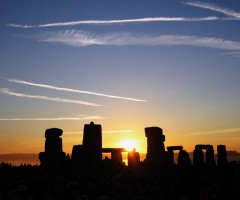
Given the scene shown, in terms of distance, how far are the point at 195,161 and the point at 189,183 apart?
17956mm

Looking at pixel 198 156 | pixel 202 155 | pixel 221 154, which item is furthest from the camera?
pixel 221 154

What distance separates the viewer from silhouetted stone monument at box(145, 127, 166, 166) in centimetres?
3325

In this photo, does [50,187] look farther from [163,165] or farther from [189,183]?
[163,165]

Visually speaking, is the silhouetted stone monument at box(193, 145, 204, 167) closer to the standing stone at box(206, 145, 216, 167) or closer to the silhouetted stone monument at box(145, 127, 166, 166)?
the standing stone at box(206, 145, 216, 167)

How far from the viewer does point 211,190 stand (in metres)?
16.8

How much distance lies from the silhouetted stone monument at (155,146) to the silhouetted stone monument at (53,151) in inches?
284

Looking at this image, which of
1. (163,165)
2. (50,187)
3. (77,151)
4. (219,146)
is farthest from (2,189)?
(219,146)

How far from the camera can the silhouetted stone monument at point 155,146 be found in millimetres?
33250

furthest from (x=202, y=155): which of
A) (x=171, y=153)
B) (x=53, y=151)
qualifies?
(x=53, y=151)

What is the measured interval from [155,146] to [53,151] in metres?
8.49

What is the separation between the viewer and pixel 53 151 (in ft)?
102

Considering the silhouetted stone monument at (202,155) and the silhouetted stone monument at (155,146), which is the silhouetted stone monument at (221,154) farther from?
the silhouetted stone monument at (155,146)

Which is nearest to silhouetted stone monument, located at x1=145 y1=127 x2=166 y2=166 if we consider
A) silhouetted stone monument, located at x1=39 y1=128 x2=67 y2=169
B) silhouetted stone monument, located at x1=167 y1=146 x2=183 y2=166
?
silhouetted stone monument, located at x1=167 y1=146 x2=183 y2=166

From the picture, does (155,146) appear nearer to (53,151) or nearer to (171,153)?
(171,153)
